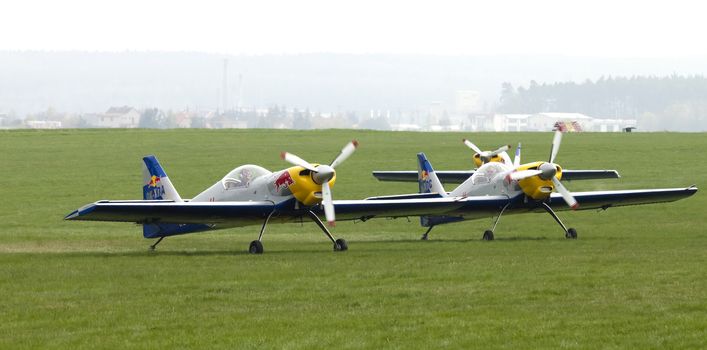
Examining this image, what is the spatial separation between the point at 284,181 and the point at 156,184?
4.28 m

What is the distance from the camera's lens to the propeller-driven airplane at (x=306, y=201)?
1131 inches

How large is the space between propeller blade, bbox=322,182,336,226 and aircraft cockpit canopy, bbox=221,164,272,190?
6.68ft

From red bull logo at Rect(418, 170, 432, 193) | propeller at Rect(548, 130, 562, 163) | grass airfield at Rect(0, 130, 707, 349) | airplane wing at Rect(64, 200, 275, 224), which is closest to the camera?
grass airfield at Rect(0, 130, 707, 349)

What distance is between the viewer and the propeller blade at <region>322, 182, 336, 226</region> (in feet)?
91.9

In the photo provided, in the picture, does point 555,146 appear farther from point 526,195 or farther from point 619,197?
point 619,197


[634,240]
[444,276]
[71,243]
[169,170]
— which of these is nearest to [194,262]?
[444,276]

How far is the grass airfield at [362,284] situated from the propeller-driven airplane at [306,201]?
80cm

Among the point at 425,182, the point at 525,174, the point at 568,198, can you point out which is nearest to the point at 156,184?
the point at 425,182

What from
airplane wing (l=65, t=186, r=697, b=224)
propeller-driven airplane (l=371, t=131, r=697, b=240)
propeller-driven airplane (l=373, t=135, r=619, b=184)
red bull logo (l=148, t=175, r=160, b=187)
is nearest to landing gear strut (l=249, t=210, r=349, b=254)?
airplane wing (l=65, t=186, r=697, b=224)

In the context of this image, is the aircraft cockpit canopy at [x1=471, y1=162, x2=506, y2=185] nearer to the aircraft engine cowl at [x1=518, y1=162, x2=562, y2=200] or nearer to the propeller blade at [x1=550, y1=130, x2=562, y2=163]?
the aircraft engine cowl at [x1=518, y1=162, x2=562, y2=200]

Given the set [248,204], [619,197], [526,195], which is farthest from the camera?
[619,197]

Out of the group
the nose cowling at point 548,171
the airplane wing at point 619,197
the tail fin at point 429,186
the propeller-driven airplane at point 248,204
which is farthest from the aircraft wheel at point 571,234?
the propeller-driven airplane at point 248,204

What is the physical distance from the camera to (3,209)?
4562cm

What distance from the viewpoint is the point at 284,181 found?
29.2 m
